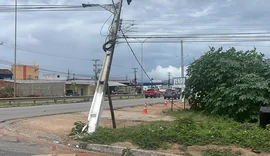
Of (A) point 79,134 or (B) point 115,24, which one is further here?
(B) point 115,24

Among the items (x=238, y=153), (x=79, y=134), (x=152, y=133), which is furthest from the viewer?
(x=79, y=134)

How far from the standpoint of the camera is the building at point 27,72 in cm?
10950

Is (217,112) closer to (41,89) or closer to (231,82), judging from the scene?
(231,82)

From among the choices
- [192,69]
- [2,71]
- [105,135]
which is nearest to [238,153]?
[105,135]

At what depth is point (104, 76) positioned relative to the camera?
13.8 m

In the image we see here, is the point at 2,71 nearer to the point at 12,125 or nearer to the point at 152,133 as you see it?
the point at 12,125

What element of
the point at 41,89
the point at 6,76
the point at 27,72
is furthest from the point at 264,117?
the point at 27,72

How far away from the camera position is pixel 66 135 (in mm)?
13422

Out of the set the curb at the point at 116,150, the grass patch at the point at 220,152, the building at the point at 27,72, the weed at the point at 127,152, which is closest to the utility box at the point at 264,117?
the grass patch at the point at 220,152

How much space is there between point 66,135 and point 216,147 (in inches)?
227

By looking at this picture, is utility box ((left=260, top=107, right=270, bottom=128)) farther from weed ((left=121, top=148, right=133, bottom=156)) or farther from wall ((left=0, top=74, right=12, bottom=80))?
wall ((left=0, top=74, right=12, bottom=80))

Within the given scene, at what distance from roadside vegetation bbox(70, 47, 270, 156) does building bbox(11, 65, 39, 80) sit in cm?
8910

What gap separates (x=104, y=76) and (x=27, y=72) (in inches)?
4119

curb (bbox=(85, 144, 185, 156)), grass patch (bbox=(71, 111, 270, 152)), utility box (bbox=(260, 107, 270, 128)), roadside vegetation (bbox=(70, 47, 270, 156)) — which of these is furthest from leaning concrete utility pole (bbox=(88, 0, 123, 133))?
utility box (bbox=(260, 107, 270, 128))
